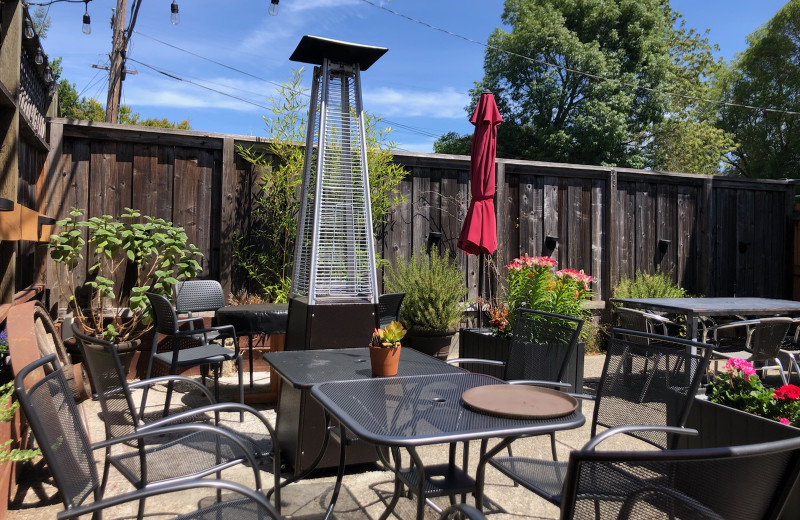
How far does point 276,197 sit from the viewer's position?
17.3 ft

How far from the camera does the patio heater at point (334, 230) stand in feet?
9.69

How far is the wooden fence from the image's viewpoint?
192 inches

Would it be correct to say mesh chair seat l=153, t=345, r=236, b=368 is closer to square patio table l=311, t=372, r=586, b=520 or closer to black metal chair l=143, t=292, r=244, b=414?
black metal chair l=143, t=292, r=244, b=414

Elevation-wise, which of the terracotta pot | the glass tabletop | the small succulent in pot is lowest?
the glass tabletop

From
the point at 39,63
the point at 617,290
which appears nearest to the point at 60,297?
the point at 39,63

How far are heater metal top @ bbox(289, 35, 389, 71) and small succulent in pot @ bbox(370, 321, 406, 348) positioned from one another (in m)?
1.84

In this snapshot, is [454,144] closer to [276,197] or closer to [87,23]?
[87,23]

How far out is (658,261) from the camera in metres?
6.96

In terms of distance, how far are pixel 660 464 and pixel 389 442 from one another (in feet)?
1.97

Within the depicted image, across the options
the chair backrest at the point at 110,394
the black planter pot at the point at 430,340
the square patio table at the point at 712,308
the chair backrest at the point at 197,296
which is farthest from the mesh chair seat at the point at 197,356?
the square patio table at the point at 712,308

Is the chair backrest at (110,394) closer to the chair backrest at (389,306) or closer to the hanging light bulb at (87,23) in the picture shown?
the chair backrest at (389,306)

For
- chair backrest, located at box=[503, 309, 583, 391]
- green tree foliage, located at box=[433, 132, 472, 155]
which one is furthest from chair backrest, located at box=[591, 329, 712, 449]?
green tree foliage, located at box=[433, 132, 472, 155]

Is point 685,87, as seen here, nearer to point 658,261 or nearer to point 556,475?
point 658,261

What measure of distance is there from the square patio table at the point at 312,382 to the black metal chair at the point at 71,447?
0.34 meters
